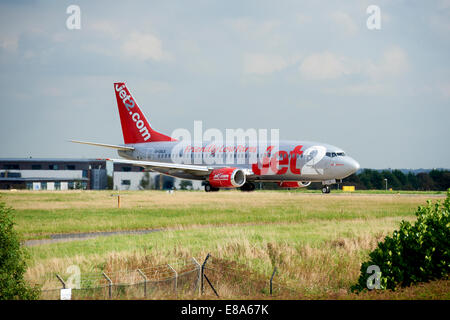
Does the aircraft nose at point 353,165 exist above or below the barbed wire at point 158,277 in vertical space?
above

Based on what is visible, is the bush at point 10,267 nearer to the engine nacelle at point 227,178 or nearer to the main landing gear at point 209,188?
the engine nacelle at point 227,178

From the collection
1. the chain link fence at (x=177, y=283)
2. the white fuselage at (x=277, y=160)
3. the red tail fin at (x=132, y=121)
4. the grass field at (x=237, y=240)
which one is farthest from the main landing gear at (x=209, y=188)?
the chain link fence at (x=177, y=283)

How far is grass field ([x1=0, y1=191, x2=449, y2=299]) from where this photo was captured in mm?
22047

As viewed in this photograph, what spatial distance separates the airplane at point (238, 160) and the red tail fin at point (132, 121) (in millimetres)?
125

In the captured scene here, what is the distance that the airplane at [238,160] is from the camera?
56.8m

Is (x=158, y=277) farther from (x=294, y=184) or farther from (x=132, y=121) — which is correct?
(x=132, y=121)

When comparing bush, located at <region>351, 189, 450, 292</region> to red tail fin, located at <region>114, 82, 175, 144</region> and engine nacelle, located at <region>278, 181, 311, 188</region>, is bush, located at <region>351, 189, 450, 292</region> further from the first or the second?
red tail fin, located at <region>114, 82, 175, 144</region>

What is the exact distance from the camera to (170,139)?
241 ft

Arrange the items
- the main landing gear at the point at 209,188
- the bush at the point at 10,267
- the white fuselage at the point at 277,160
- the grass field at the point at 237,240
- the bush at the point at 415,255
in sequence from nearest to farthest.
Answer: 1. the bush at the point at 10,267
2. the bush at the point at 415,255
3. the grass field at the point at 237,240
4. the white fuselage at the point at 277,160
5. the main landing gear at the point at 209,188

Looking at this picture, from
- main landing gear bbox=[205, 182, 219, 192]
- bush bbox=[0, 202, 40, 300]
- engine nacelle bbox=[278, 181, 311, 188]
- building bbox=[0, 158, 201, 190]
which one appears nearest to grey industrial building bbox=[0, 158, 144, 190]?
building bbox=[0, 158, 201, 190]

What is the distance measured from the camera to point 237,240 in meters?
26.6

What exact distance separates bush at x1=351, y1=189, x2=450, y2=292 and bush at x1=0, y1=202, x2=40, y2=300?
9.25 meters
